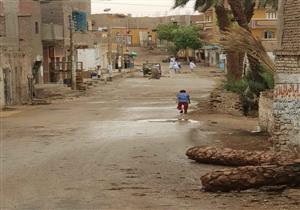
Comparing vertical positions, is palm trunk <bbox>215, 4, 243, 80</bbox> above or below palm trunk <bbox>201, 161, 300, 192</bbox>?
above

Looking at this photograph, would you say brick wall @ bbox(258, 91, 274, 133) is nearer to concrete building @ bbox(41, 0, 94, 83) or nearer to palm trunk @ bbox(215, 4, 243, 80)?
palm trunk @ bbox(215, 4, 243, 80)

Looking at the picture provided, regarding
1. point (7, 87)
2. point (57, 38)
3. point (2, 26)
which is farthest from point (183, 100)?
point (57, 38)

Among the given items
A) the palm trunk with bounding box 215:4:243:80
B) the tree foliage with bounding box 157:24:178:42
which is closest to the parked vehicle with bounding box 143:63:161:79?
the palm trunk with bounding box 215:4:243:80

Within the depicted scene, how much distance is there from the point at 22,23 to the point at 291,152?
33794 mm

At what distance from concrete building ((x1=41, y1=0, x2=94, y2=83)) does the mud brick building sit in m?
36.0

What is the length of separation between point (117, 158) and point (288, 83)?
466cm

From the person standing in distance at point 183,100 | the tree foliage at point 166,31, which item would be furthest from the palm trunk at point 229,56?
the tree foliage at point 166,31

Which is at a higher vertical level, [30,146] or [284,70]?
[284,70]

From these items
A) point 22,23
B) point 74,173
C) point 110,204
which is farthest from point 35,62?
point 110,204

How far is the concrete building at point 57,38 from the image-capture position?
50562 millimetres

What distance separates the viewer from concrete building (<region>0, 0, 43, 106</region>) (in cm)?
3497

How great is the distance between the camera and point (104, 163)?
15695mm

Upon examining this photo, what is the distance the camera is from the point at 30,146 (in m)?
19.3

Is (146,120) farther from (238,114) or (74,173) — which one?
(74,173)
